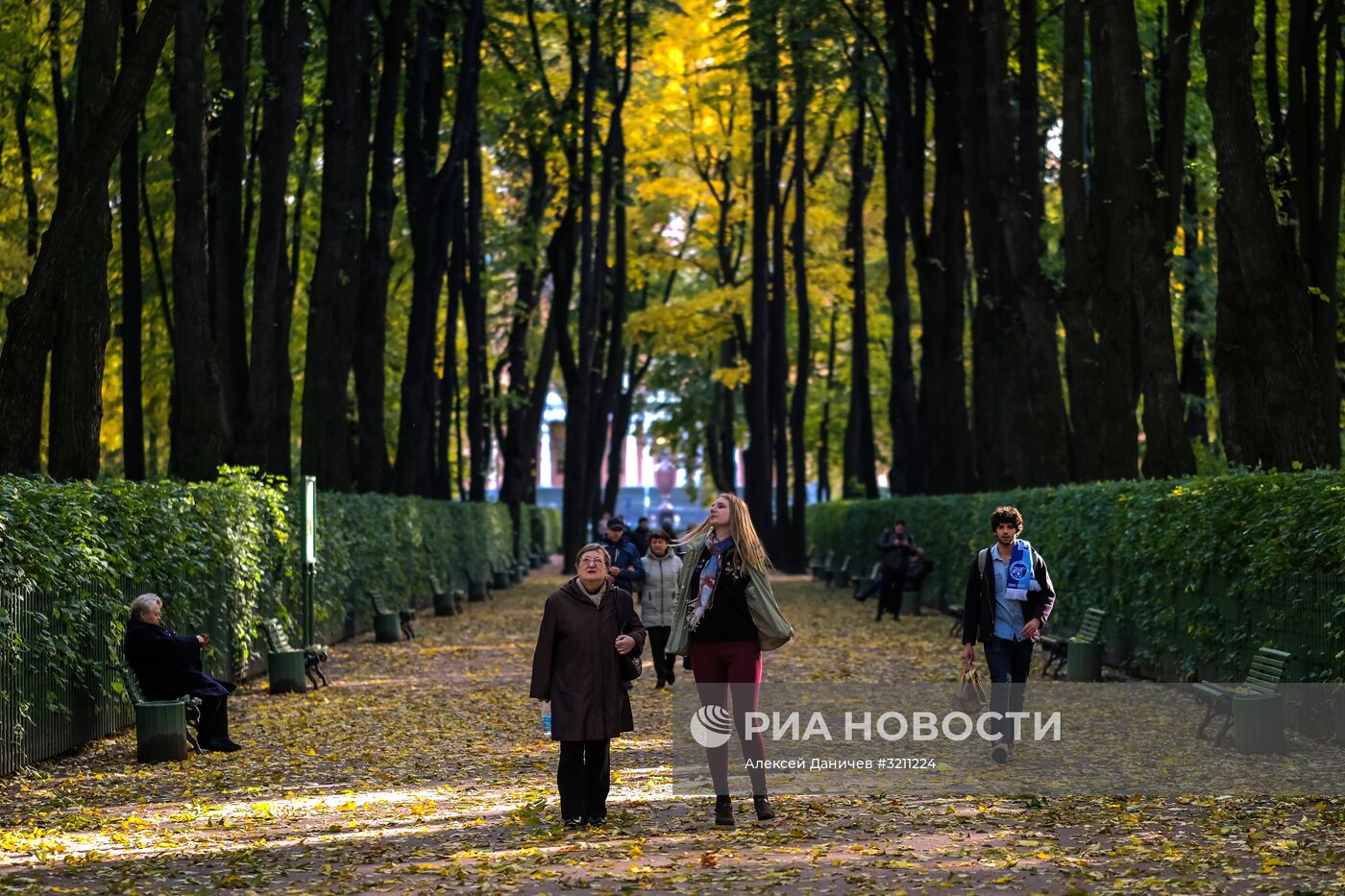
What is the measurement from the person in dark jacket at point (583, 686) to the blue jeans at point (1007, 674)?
3556 mm

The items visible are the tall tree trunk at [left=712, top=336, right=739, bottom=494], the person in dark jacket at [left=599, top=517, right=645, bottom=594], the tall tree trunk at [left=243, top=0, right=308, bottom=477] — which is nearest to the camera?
the person in dark jacket at [left=599, top=517, right=645, bottom=594]

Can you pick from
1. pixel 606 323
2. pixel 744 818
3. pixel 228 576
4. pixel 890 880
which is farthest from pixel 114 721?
pixel 606 323

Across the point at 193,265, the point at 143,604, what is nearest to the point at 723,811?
the point at 143,604

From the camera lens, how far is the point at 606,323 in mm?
52656

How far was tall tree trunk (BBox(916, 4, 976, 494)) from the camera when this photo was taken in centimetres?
3472

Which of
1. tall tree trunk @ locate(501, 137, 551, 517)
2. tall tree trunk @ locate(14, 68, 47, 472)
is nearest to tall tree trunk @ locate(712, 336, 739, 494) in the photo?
tall tree trunk @ locate(501, 137, 551, 517)

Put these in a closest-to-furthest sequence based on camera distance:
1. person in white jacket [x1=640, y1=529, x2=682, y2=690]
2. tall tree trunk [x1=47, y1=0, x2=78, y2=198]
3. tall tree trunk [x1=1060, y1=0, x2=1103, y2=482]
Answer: person in white jacket [x1=640, y1=529, x2=682, y2=690]
tall tree trunk [x1=1060, y1=0, x2=1103, y2=482]
tall tree trunk [x1=47, y1=0, x2=78, y2=198]

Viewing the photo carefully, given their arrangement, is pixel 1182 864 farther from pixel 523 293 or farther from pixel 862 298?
pixel 523 293

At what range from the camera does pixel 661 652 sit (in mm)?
19562

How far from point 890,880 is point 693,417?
5486 cm

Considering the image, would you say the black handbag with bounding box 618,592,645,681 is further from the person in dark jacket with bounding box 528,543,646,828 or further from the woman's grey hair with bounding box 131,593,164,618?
the woman's grey hair with bounding box 131,593,164,618

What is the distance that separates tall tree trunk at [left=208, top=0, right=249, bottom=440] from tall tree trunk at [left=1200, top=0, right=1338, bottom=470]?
1222cm

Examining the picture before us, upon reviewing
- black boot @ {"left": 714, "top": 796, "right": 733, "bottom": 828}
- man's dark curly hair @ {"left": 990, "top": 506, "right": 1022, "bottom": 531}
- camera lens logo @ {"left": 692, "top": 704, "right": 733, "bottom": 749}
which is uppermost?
man's dark curly hair @ {"left": 990, "top": 506, "right": 1022, "bottom": 531}

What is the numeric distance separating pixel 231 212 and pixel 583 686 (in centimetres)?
1598
